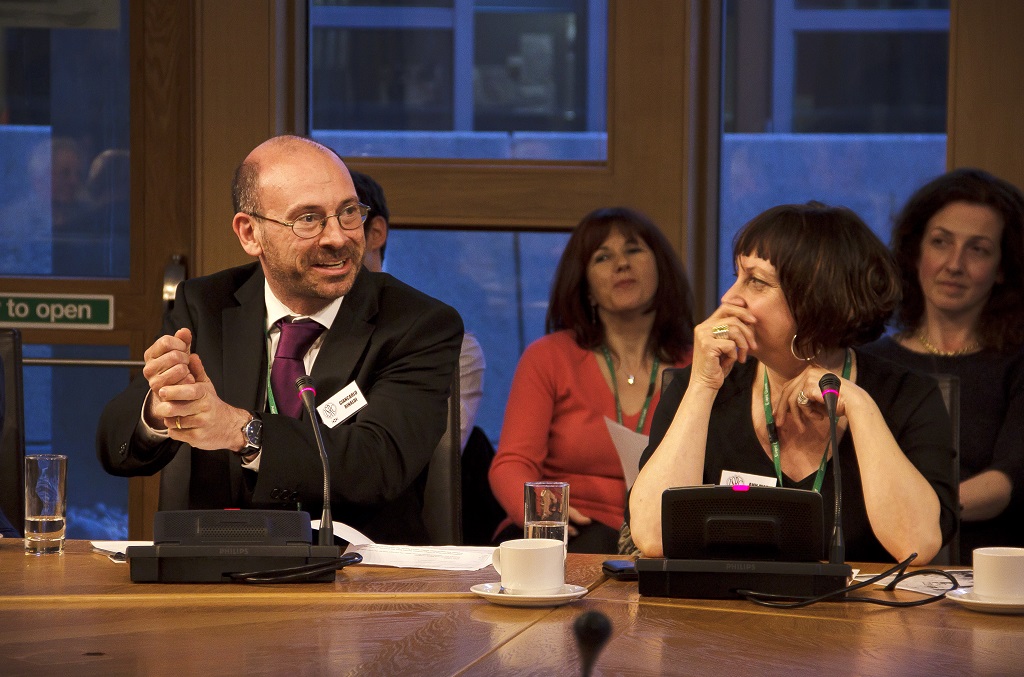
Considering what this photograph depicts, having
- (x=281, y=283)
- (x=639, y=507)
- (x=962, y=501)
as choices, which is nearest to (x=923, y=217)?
(x=962, y=501)

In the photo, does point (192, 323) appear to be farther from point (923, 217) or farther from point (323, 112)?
point (923, 217)

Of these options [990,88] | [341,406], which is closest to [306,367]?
[341,406]

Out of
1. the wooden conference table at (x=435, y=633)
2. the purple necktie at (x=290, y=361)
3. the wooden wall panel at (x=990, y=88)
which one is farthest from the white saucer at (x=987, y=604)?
the wooden wall panel at (x=990, y=88)

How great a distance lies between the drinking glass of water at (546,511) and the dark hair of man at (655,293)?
Result: 1559 millimetres

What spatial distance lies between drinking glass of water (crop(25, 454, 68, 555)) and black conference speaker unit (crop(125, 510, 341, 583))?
290 millimetres

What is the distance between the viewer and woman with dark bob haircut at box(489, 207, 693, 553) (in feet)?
10.5

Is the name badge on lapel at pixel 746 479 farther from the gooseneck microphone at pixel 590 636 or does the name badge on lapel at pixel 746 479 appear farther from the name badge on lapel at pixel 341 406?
the gooseneck microphone at pixel 590 636

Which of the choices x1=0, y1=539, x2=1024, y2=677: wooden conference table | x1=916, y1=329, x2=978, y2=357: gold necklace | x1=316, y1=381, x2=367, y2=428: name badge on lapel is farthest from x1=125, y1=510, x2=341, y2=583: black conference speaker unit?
x1=916, y1=329, x2=978, y2=357: gold necklace

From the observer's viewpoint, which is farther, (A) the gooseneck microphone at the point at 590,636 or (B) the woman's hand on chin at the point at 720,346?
(B) the woman's hand on chin at the point at 720,346

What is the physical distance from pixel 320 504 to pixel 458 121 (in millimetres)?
1832

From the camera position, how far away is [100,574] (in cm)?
181

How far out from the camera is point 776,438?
7.22 ft

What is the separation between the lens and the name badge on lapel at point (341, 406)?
2314mm

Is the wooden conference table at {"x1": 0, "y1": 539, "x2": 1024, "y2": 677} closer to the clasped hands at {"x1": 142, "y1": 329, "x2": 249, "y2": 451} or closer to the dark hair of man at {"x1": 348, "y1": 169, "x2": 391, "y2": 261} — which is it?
the clasped hands at {"x1": 142, "y1": 329, "x2": 249, "y2": 451}
